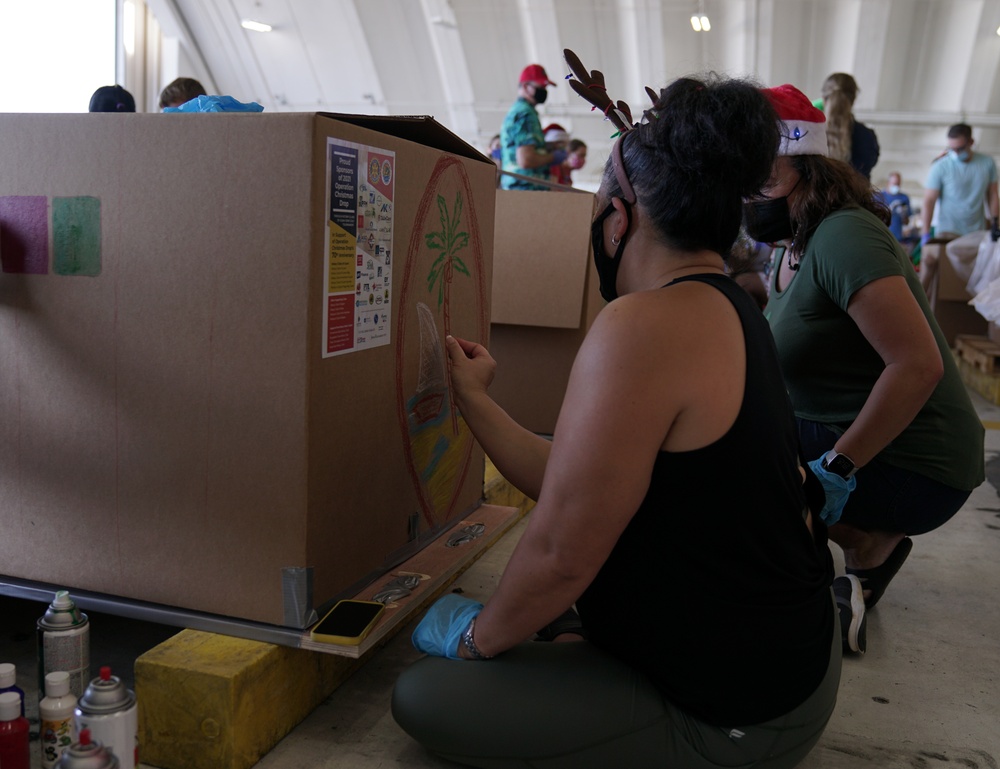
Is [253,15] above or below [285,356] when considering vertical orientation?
above

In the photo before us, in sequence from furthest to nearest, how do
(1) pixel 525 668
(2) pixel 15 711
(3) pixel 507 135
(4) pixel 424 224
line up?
(3) pixel 507 135
(4) pixel 424 224
(1) pixel 525 668
(2) pixel 15 711

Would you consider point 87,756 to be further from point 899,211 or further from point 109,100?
point 899,211

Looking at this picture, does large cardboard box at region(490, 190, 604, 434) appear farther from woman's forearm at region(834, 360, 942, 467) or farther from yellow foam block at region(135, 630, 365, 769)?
yellow foam block at region(135, 630, 365, 769)

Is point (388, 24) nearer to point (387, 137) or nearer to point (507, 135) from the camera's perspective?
point (507, 135)

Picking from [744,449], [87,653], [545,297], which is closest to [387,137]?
[744,449]

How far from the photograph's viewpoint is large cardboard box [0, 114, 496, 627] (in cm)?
131

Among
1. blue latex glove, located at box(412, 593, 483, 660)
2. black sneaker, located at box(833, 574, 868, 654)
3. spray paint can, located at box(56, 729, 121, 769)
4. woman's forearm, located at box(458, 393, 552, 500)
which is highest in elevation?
woman's forearm, located at box(458, 393, 552, 500)

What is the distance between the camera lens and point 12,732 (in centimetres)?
111

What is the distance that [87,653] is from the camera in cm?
132

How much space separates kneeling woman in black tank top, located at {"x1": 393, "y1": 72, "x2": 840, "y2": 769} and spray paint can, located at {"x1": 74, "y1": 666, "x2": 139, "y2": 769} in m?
0.38

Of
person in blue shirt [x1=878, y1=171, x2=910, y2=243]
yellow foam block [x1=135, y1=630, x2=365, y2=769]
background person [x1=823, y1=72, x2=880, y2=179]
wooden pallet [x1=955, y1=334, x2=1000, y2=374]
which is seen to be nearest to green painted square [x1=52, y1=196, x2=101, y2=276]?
yellow foam block [x1=135, y1=630, x2=365, y2=769]

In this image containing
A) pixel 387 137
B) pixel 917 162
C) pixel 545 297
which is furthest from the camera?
pixel 917 162

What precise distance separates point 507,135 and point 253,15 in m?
7.50

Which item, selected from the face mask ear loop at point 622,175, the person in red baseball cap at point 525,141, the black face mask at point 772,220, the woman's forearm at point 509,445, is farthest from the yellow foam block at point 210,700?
the person in red baseball cap at point 525,141
